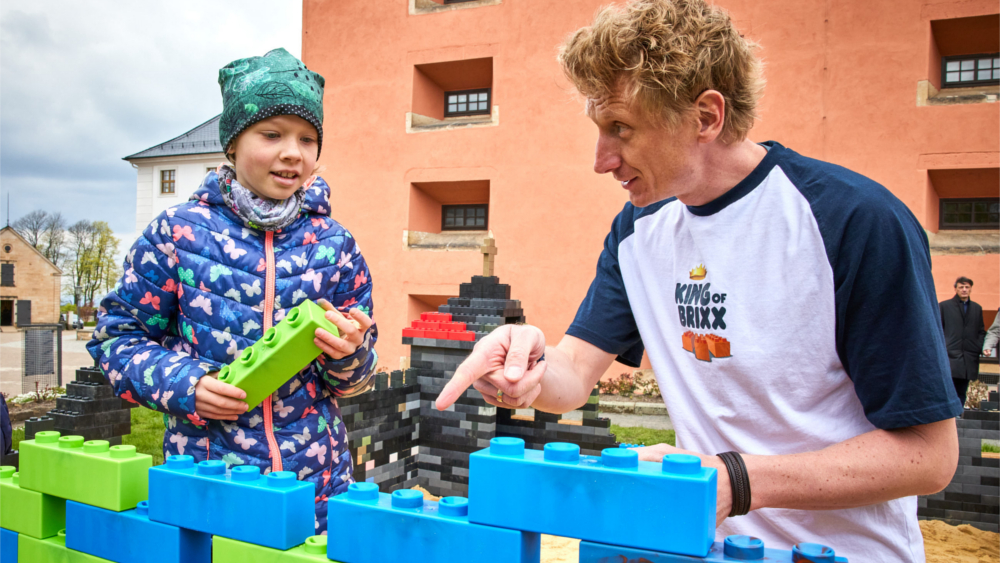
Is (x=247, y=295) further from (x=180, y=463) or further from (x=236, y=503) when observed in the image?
(x=236, y=503)

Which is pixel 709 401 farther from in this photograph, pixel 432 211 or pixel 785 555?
pixel 432 211

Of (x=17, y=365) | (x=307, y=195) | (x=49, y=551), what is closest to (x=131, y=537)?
(x=49, y=551)

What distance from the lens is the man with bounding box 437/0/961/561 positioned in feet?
3.66

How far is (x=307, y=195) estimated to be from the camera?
1.80m

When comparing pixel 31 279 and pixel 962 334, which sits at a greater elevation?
pixel 31 279

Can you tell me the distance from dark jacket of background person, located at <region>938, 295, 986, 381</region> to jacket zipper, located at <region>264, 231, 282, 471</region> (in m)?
8.18

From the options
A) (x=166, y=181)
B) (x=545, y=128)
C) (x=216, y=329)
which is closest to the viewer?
(x=216, y=329)

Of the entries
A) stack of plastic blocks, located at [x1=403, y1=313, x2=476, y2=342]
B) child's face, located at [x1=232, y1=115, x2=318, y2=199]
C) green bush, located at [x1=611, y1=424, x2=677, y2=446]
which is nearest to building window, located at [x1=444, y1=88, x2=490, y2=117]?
green bush, located at [x1=611, y1=424, x2=677, y2=446]

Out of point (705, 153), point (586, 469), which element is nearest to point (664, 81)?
point (705, 153)

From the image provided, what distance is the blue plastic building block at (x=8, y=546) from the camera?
51.8 inches

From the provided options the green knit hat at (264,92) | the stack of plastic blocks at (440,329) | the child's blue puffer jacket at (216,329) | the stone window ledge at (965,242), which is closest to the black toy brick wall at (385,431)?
the stack of plastic blocks at (440,329)

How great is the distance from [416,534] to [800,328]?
84 cm

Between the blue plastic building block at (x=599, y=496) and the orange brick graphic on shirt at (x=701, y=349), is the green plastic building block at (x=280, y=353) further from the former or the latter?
the orange brick graphic on shirt at (x=701, y=349)

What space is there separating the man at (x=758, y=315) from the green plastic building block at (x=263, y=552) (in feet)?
0.95
